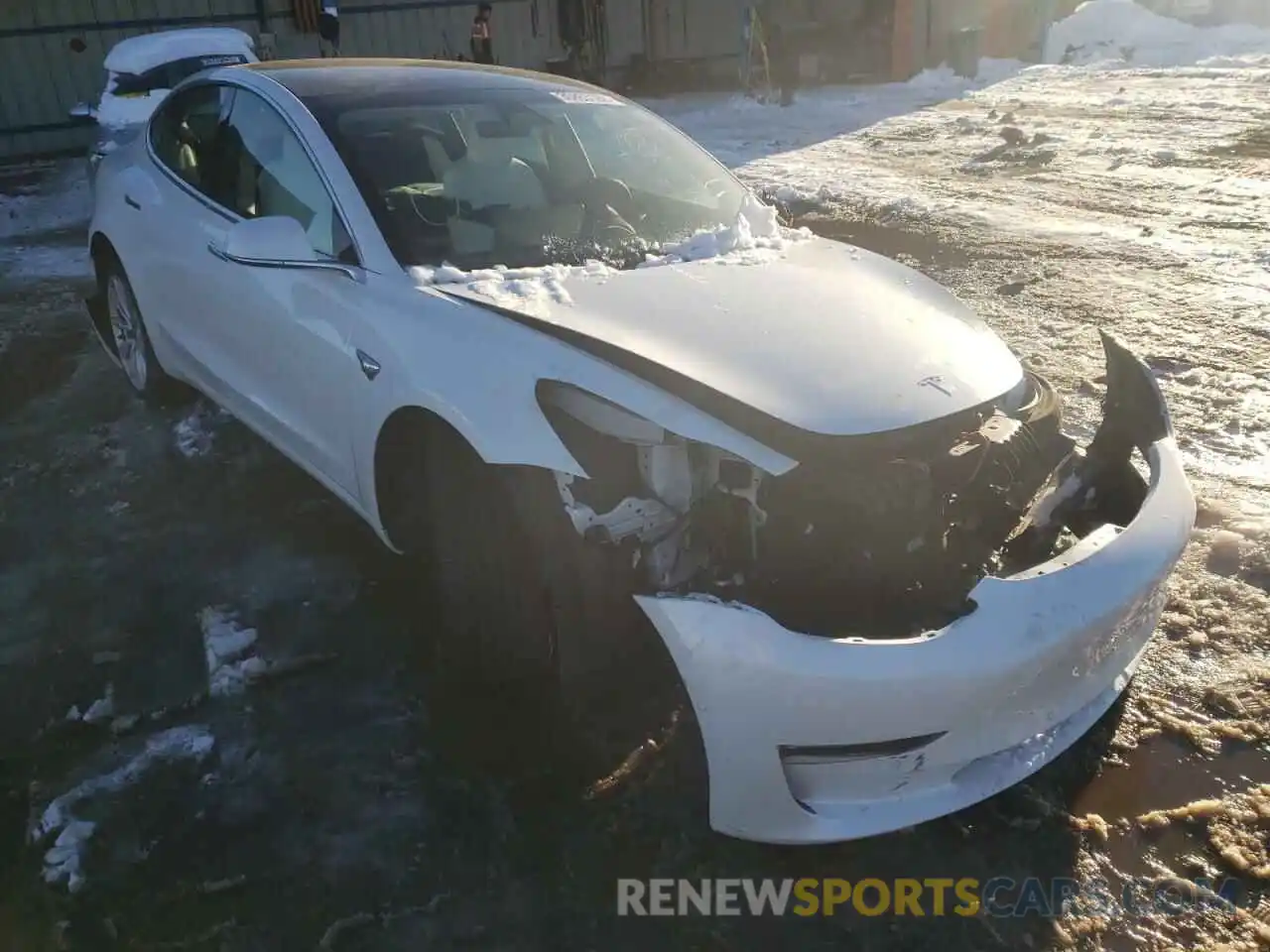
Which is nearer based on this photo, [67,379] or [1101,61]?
[67,379]

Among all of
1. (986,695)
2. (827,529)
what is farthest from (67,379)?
(986,695)

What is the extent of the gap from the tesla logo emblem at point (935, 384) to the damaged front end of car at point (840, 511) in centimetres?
8

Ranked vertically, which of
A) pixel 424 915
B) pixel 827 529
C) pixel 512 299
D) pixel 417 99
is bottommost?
pixel 424 915

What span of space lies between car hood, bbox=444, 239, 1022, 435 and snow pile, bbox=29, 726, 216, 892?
1.41m

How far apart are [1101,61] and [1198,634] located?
2168 centimetres

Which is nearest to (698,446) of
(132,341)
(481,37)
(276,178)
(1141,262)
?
(276,178)

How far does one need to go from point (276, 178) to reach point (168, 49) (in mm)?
7311

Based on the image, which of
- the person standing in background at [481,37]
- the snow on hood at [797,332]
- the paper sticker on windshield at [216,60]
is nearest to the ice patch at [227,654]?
the snow on hood at [797,332]

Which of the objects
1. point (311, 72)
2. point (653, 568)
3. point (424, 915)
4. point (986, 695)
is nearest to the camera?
point (986, 695)

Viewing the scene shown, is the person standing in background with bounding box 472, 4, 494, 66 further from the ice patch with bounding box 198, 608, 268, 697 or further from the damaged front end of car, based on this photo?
the damaged front end of car

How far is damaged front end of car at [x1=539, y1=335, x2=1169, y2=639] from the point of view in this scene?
7.19 ft

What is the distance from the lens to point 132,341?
A: 4.82 metres

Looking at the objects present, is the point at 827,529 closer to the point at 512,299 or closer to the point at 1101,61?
the point at 512,299

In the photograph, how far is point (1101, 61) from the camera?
21.0 m
